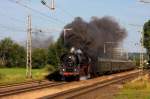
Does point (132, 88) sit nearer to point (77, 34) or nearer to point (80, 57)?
point (80, 57)

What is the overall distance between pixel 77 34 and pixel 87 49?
2.04 m

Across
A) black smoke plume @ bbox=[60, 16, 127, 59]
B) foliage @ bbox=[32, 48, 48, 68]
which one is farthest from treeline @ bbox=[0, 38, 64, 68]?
black smoke plume @ bbox=[60, 16, 127, 59]

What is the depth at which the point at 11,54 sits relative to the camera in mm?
150000

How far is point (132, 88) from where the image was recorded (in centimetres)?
3391

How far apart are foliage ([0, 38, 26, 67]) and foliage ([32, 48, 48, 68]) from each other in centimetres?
394

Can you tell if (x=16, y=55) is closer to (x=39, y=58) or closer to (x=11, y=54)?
(x=11, y=54)

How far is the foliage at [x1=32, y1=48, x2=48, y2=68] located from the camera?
137750 millimetres

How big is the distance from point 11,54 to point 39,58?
42.4 feet

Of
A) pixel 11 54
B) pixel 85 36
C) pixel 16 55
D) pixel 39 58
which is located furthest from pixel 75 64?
pixel 11 54

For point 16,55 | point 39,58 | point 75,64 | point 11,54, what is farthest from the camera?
point 11,54

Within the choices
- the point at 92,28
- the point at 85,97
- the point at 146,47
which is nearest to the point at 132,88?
the point at 85,97

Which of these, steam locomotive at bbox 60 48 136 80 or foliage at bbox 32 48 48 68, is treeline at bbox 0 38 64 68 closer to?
foliage at bbox 32 48 48 68

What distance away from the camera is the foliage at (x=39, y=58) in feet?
452

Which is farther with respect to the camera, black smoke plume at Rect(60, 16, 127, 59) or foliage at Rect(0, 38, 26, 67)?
foliage at Rect(0, 38, 26, 67)
